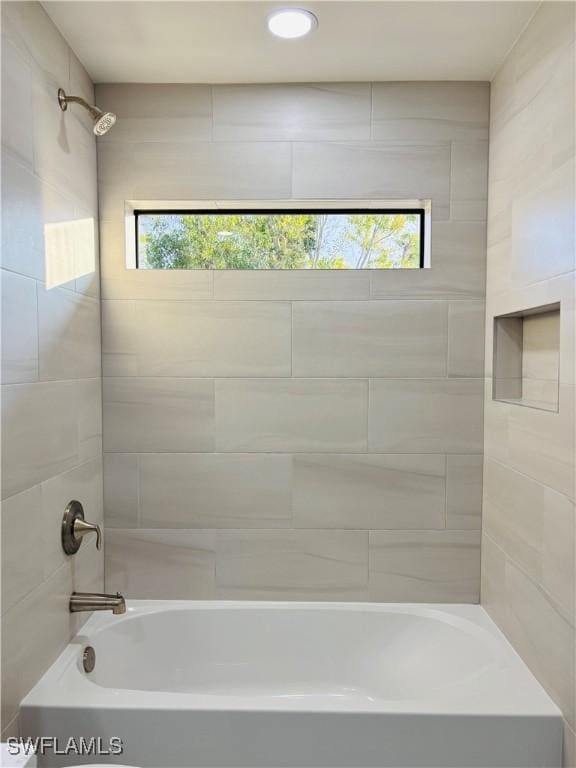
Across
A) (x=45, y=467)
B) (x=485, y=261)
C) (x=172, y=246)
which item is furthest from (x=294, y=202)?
(x=45, y=467)

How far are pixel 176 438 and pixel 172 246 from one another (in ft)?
2.71

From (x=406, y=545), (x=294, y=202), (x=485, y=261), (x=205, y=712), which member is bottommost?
(x=205, y=712)

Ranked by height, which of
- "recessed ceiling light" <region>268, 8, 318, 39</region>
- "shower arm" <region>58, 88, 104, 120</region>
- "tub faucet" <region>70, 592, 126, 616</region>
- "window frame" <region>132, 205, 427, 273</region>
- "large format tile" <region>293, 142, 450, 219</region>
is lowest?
"tub faucet" <region>70, 592, 126, 616</region>

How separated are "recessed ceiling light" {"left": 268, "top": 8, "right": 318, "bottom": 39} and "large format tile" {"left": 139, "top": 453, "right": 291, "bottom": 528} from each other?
5.11ft

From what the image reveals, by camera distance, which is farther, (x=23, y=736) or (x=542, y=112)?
(x=542, y=112)

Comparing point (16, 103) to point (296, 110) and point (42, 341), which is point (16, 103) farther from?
point (296, 110)

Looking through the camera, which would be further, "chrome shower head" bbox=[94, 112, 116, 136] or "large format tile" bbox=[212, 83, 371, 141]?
"large format tile" bbox=[212, 83, 371, 141]

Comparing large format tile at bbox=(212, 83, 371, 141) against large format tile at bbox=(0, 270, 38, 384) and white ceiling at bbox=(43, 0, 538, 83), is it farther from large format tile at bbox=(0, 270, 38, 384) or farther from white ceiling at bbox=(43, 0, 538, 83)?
large format tile at bbox=(0, 270, 38, 384)

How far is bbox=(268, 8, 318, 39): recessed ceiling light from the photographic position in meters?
1.79

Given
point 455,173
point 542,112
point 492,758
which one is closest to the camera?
point 492,758

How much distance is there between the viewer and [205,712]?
64.5 inches

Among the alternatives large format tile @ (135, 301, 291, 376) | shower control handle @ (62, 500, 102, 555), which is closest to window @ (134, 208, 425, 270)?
large format tile @ (135, 301, 291, 376)

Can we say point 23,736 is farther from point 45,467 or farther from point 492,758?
point 492,758

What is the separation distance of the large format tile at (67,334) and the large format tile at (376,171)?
3.29 feet
